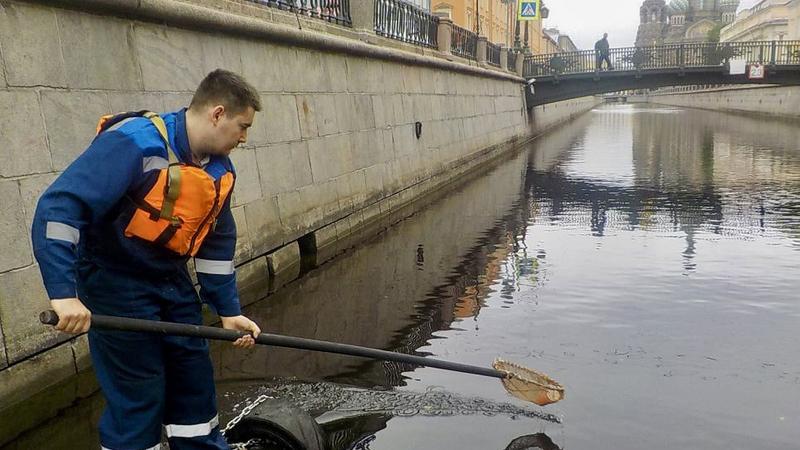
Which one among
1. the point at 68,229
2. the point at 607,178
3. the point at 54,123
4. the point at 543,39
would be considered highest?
the point at 543,39

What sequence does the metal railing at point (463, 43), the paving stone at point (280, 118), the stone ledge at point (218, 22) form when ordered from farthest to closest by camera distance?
the metal railing at point (463, 43), the paving stone at point (280, 118), the stone ledge at point (218, 22)

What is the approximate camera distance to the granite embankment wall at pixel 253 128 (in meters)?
4.30

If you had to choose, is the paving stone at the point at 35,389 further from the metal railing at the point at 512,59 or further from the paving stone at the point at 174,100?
the metal railing at the point at 512,59

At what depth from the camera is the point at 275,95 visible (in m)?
8.16

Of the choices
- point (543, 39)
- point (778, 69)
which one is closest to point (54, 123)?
point (778, 69)

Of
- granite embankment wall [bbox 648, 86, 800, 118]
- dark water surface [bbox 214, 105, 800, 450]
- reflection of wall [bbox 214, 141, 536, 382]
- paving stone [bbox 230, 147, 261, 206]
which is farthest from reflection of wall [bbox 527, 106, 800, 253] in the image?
granite embankment wall [bbox 648, 86, 800, 118]

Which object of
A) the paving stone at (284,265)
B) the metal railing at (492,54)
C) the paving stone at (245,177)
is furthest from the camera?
the metal railing at (492,54)

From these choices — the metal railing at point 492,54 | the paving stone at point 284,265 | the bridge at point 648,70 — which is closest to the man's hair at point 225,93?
the paving stone at point 284,265

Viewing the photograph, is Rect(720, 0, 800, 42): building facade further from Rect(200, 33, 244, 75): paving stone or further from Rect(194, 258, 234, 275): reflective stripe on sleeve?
Rect(194, 258, 234, 275): reflective stripe on sleeve

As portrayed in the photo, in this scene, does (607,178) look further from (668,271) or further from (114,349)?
(114,349)

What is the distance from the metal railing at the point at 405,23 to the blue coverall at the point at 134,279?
1042cm

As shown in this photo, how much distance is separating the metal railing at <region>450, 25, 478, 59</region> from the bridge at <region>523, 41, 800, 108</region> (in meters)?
11.1

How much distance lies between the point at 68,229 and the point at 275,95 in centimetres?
604

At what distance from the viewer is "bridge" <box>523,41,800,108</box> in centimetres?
3259
